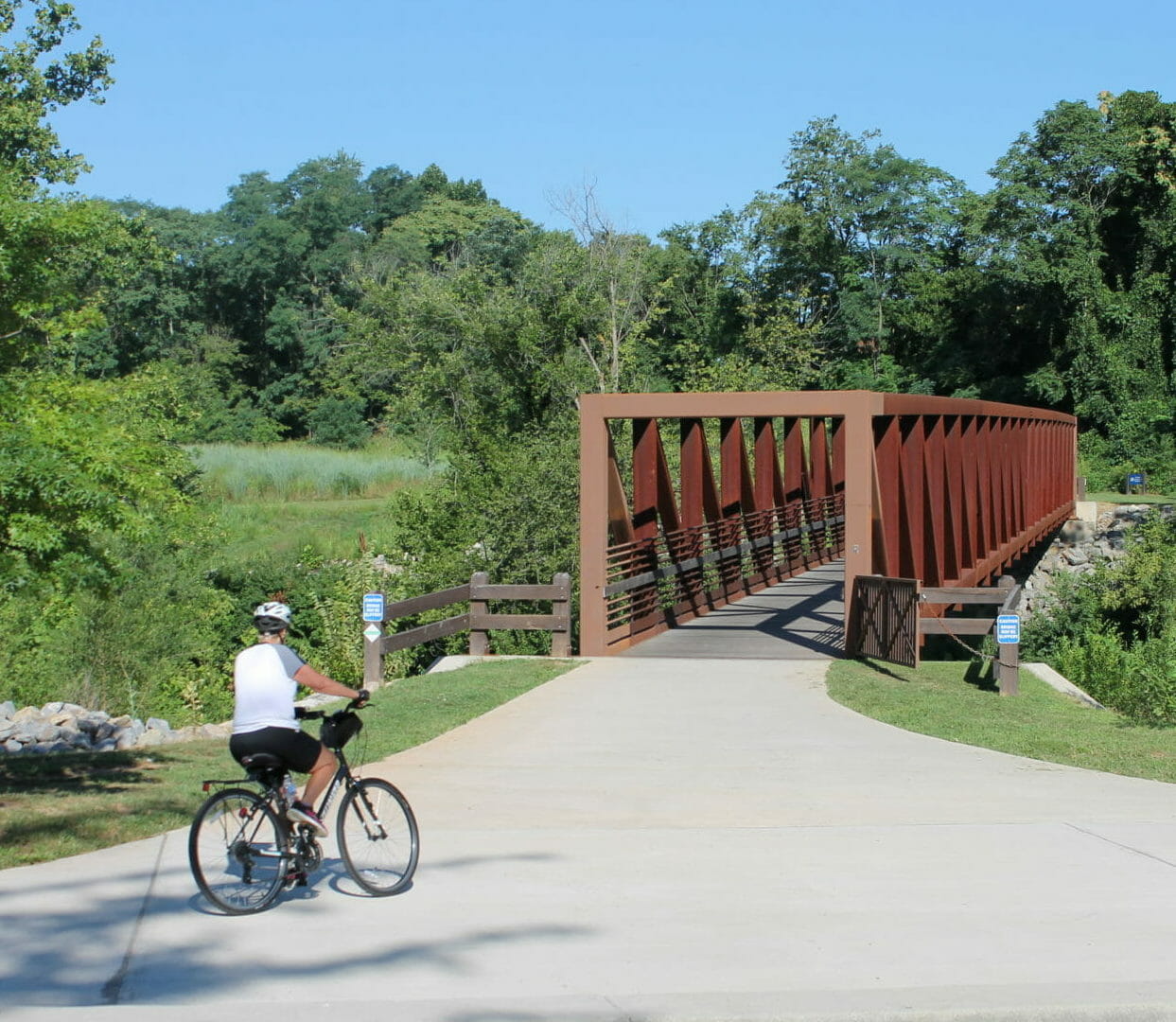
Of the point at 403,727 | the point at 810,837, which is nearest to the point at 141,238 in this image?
the point at 403,727

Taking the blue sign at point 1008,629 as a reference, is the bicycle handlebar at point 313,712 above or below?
above

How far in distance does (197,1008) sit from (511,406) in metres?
26.0

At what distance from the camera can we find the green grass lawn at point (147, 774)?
777 centimetres

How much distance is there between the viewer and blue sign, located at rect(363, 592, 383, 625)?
14.2m

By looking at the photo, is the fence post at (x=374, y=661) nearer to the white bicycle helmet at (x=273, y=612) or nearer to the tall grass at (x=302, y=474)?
the white bicycle helmet at (x=273, y=612)

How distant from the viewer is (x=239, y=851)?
6391 mm

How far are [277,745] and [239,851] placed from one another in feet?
1.62

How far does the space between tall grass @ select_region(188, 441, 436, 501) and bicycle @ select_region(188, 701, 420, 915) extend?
37397 mm

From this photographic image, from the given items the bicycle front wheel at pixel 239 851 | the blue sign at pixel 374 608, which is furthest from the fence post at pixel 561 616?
the bicycle front wheel at pixel 239 851

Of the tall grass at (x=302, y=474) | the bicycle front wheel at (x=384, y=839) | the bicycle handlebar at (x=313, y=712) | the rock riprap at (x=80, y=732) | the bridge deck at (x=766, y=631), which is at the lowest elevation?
the rock riprap at (x=80, y=732)

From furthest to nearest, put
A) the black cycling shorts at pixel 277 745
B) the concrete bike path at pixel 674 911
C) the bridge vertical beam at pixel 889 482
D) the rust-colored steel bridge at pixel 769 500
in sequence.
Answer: the bridge vertical beam at pixel 889 482 → the rust-colored steel bridge at pixel 769 500 → the black cycling shorts at pixel 277 745 → the concrete bike path at pixel 674 911

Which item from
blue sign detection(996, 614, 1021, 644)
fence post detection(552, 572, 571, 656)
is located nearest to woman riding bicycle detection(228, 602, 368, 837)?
blue sign detection(996, 614, 1021, 644)

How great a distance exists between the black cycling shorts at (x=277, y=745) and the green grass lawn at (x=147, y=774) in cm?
158

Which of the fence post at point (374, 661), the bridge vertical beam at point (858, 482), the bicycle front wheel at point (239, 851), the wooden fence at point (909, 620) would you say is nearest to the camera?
the bicycle front wheel at point (239, 851)
